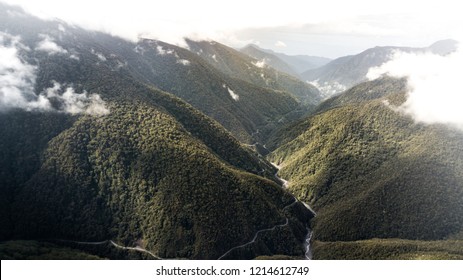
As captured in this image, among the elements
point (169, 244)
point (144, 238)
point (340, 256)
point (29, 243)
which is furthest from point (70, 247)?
point (340, 256)

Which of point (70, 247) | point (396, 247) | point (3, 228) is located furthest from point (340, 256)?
point (3, 228)

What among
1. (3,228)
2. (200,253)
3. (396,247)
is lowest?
(3,228)

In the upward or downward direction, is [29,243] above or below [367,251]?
below

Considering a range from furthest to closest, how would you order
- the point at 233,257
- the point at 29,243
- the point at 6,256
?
1. the point at 233,257
2. the point at 29,243
3. the point at 6,256

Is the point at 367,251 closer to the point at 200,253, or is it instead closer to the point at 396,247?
the point at 396,247

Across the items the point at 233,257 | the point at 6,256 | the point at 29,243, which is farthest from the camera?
the point at 233,257

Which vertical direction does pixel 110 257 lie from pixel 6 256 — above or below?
below

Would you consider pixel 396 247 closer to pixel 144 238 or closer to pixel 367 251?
pixel 367 251

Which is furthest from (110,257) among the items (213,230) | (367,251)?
(367,251)

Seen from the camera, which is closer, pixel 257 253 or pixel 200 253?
pixel 200 253
